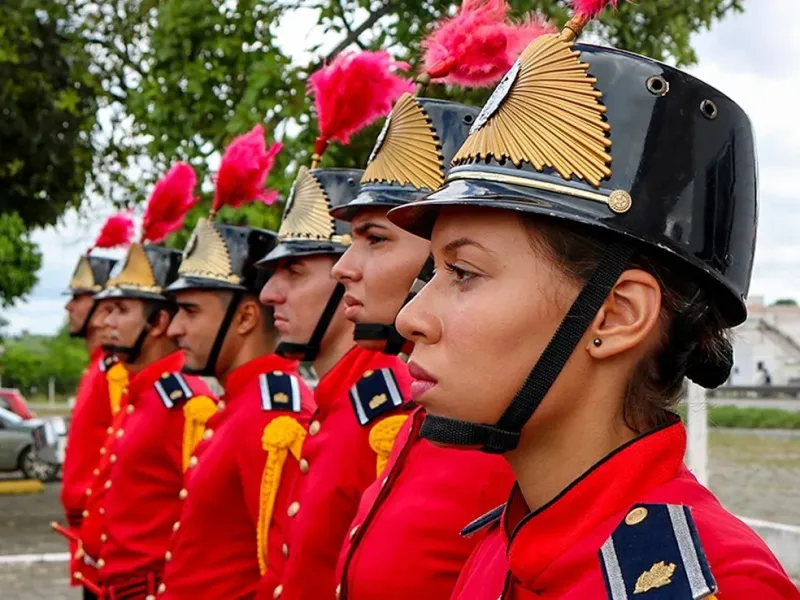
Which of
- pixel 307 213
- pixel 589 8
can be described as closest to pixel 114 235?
pixel 307 213

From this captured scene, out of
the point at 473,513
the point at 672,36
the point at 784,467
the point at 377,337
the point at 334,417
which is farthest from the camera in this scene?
the point at 784,467

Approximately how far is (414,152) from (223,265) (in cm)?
222

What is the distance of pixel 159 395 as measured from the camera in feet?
18.3

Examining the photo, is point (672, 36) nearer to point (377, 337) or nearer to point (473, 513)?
point (377, 337)

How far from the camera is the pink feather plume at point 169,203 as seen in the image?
6802 millimetres

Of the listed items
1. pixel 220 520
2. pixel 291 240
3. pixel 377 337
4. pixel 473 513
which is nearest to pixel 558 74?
pixel 473 513

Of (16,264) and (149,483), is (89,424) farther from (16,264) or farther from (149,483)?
(16,264)

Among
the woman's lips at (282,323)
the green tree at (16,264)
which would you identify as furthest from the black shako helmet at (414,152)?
the green tree at (16,264)

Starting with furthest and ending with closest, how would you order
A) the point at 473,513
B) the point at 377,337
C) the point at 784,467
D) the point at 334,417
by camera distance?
1. the point at 784,467
2. the point at 334,417
3. the point at 377,337
4. the point at 473,513

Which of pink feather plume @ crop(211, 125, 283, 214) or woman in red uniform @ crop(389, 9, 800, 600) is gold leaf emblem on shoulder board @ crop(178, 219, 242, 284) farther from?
woman in red uniform @ crop(389, 9, 800, 600)

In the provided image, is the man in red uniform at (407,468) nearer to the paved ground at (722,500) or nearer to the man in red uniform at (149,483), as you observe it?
the man in red uniform at (149,483)

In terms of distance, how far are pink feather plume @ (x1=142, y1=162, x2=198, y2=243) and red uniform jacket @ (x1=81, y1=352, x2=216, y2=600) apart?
5.26ft

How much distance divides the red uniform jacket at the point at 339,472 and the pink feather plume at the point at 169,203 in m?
3.58

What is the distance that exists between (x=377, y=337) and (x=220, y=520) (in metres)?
1.26
